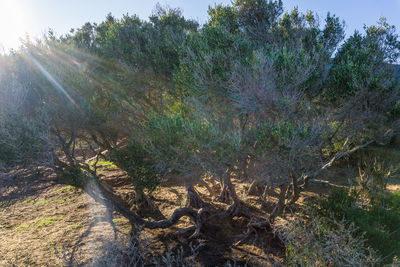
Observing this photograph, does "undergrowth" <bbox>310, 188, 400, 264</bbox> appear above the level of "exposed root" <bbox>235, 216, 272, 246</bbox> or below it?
above

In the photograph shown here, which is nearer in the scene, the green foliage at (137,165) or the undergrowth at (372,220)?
the undergrowth at (372,220)

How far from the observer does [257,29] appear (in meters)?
9.66

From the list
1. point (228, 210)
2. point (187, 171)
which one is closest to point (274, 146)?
point (187, 171)

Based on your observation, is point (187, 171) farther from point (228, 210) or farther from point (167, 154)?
point (228, 210)

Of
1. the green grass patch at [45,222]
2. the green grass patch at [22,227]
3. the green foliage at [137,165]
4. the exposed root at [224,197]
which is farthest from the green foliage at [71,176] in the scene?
the exposed root at [224,197]

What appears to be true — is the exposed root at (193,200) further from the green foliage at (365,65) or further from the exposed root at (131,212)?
the green foliage at (365,65)

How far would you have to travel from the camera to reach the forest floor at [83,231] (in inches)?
294

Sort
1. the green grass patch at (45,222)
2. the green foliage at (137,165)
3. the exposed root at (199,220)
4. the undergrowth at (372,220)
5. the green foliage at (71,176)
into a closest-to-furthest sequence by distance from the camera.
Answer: the undergrowth at (372,220), the green foliage at (71,176), the green foliage at (137,165), the exposed root at (199,220), the green grass patch at (45,222)

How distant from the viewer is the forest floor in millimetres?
7457

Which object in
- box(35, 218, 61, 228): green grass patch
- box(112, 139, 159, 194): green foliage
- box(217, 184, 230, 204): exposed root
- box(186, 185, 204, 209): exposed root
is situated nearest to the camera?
box(112, 139, 159, 194): green foliage

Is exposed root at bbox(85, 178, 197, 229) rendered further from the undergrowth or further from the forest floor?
the undergrowth

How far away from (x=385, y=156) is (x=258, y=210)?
9.91 m

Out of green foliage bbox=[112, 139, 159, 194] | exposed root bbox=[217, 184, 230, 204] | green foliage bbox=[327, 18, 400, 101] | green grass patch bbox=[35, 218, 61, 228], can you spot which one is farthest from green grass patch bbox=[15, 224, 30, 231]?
green foliage bbox=[327, 18, 400, 101]

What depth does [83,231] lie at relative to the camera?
9773 mm
